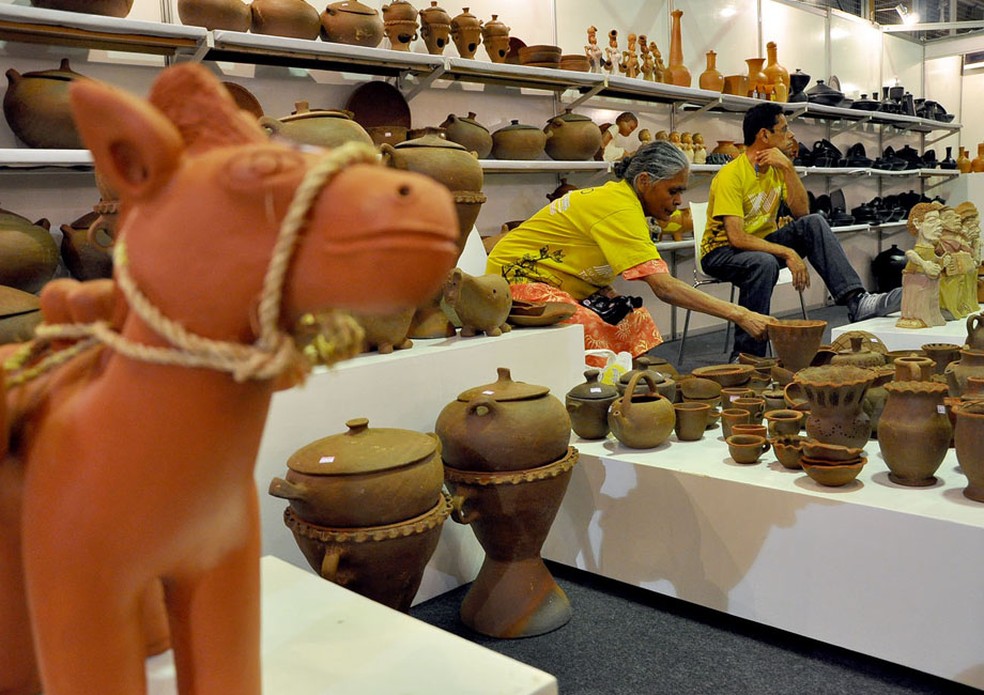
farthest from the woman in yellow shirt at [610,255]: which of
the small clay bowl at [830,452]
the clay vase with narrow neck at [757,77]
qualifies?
the clay vase with narrow neck at [757,77]

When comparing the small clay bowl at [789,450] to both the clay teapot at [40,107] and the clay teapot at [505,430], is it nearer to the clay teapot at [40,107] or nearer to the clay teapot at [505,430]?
the clay teapot at [505,430]

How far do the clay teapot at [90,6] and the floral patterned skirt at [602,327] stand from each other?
1.71 m

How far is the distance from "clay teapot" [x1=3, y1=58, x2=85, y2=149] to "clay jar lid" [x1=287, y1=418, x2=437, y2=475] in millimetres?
1948

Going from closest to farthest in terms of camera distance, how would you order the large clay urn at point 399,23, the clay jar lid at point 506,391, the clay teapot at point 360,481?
the clay teapot at point 360,481 < the clay jar lid at point 506,391 < the large clay urn at point 399,23

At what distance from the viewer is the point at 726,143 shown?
20.5 feet

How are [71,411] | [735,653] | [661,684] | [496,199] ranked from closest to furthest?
[71,411], [661,684], [735,653], [496,199]

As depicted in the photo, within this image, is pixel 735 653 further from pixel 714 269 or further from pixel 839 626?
pixel 714 269

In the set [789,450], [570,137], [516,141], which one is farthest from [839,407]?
[570,137]

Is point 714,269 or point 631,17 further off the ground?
point 631,17

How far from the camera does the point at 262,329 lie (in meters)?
0.61

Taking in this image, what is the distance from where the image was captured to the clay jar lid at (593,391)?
7.28 ft

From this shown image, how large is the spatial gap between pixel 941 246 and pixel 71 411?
12.6 ft

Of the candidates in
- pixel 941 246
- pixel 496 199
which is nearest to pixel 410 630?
pixel 941 246

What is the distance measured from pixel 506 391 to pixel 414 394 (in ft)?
1.05
